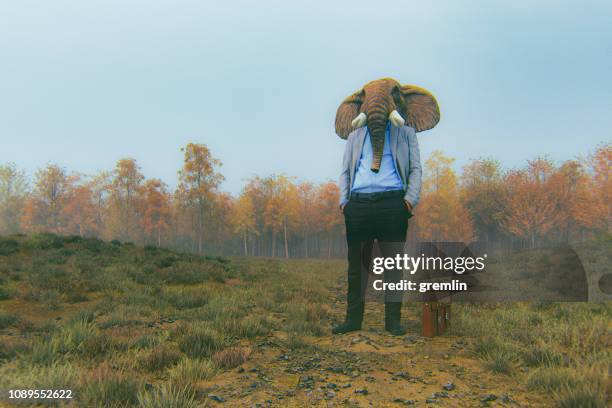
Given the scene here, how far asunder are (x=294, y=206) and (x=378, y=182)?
35.8 metres

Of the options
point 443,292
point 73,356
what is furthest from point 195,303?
point 443,292

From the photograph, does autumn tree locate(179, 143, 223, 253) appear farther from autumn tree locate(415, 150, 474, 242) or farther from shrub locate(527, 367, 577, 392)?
shrub locate(527, 367, 577, 392)

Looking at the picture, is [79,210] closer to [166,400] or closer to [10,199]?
[10,199]

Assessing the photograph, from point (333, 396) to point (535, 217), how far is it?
34.9 m

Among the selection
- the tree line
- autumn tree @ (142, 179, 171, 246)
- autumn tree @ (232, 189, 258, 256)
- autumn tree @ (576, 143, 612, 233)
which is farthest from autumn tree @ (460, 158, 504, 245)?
autumn tree @ (142, 179, 171, 246)

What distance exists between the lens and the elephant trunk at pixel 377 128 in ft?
14.9

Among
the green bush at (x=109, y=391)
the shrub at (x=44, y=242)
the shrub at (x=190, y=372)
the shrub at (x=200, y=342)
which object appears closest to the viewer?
the green bush at (x=109, y=391)

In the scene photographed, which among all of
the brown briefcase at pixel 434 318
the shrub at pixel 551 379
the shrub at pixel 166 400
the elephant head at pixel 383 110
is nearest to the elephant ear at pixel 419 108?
the elephant head at pixel 383 110

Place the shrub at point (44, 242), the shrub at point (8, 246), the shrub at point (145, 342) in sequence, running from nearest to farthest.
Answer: the shrub at point (145, 342) < the shrub at point (8, 246) < the shrub at point (44, 242)

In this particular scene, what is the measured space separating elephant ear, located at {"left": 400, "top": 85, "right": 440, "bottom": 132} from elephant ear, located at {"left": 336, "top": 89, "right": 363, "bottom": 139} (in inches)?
26.3

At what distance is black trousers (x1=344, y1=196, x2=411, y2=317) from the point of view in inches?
176

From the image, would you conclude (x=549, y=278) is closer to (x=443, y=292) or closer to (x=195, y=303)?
(x=443, y=292)

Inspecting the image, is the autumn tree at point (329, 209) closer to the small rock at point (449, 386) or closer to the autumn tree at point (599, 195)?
the autumn tree at point (599, 195)

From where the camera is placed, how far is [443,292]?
4.54 metres
